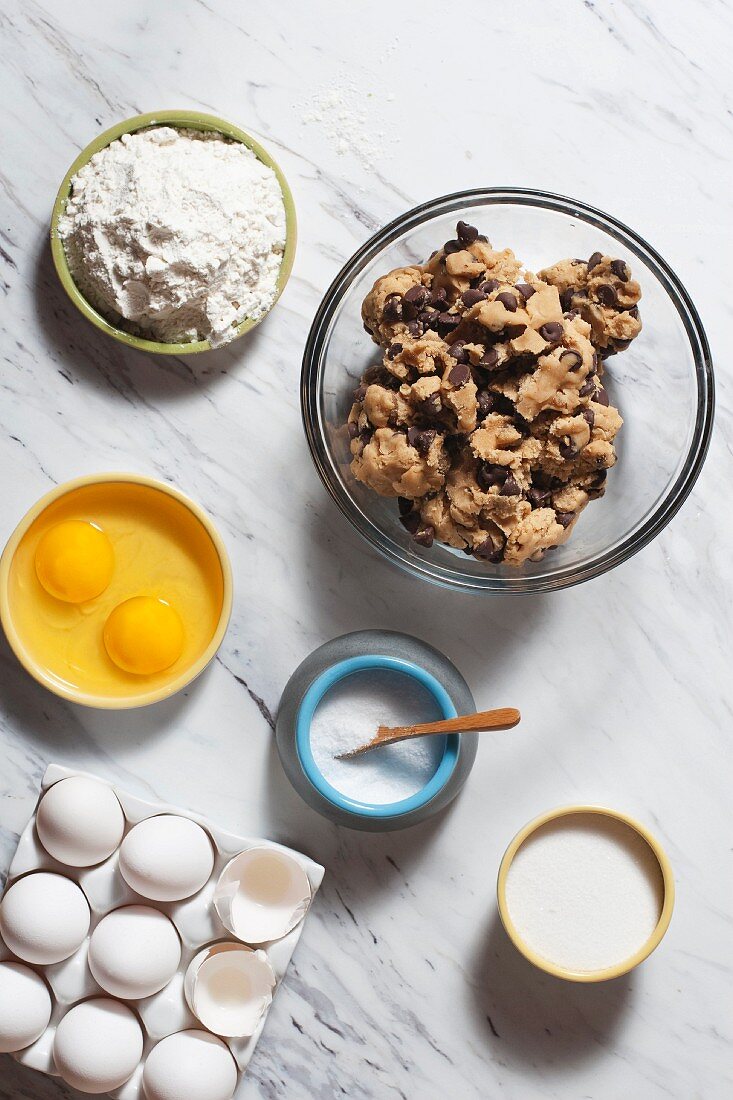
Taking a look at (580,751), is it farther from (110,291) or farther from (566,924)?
(110,291)

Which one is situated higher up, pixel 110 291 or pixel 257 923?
pixel 110 291

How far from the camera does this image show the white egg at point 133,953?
4.12 feet

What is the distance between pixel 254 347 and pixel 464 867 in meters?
0.86

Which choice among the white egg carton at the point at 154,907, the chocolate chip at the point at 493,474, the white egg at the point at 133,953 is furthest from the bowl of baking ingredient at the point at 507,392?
the white egg at the point at 133,953

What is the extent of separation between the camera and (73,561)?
4.32 feet

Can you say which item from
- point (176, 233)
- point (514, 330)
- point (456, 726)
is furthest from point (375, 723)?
point (176, 233)

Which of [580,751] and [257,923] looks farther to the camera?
[580,751]

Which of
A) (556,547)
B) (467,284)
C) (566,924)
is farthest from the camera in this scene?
(566,924)

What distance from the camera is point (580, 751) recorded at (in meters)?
1.42

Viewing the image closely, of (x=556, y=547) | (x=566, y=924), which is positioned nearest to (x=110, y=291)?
(x=556, y=547)

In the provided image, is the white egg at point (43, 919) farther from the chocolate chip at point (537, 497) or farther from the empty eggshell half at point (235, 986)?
the chocolate chip at point (537, 497)

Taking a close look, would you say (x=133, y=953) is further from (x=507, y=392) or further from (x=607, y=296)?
(x=607, y=296)

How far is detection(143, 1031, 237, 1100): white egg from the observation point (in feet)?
4.14

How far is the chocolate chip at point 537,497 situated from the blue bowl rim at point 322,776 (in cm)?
31
